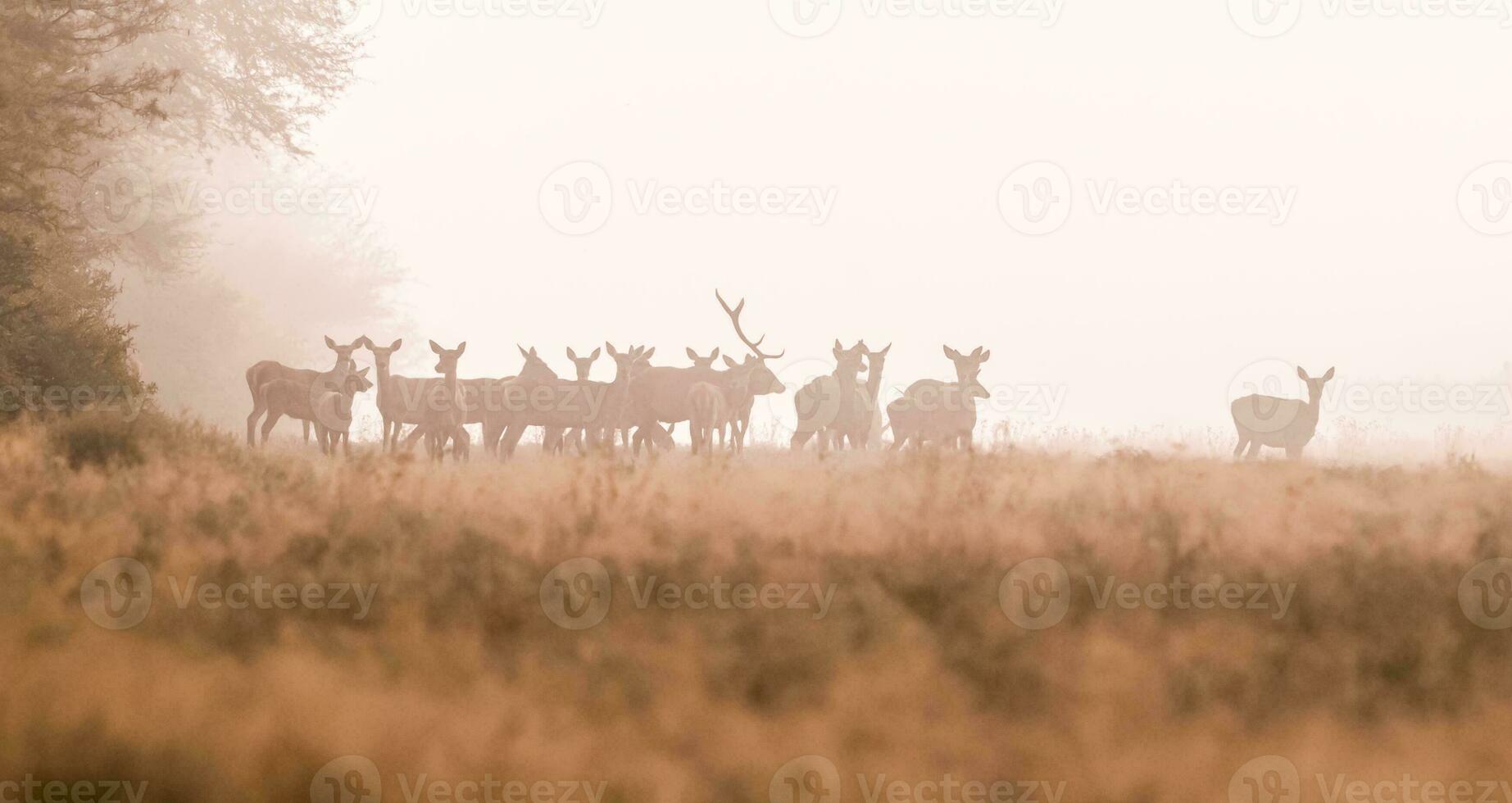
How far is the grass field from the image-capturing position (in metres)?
4.89

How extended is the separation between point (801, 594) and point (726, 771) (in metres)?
2.06

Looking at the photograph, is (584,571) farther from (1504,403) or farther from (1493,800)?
(1504,403)

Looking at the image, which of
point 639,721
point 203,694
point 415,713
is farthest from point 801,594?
point 203,694

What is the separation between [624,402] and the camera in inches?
763

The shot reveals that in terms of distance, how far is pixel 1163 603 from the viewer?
6.90 metres

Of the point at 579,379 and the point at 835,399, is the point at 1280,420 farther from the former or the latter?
the point at 579,379
